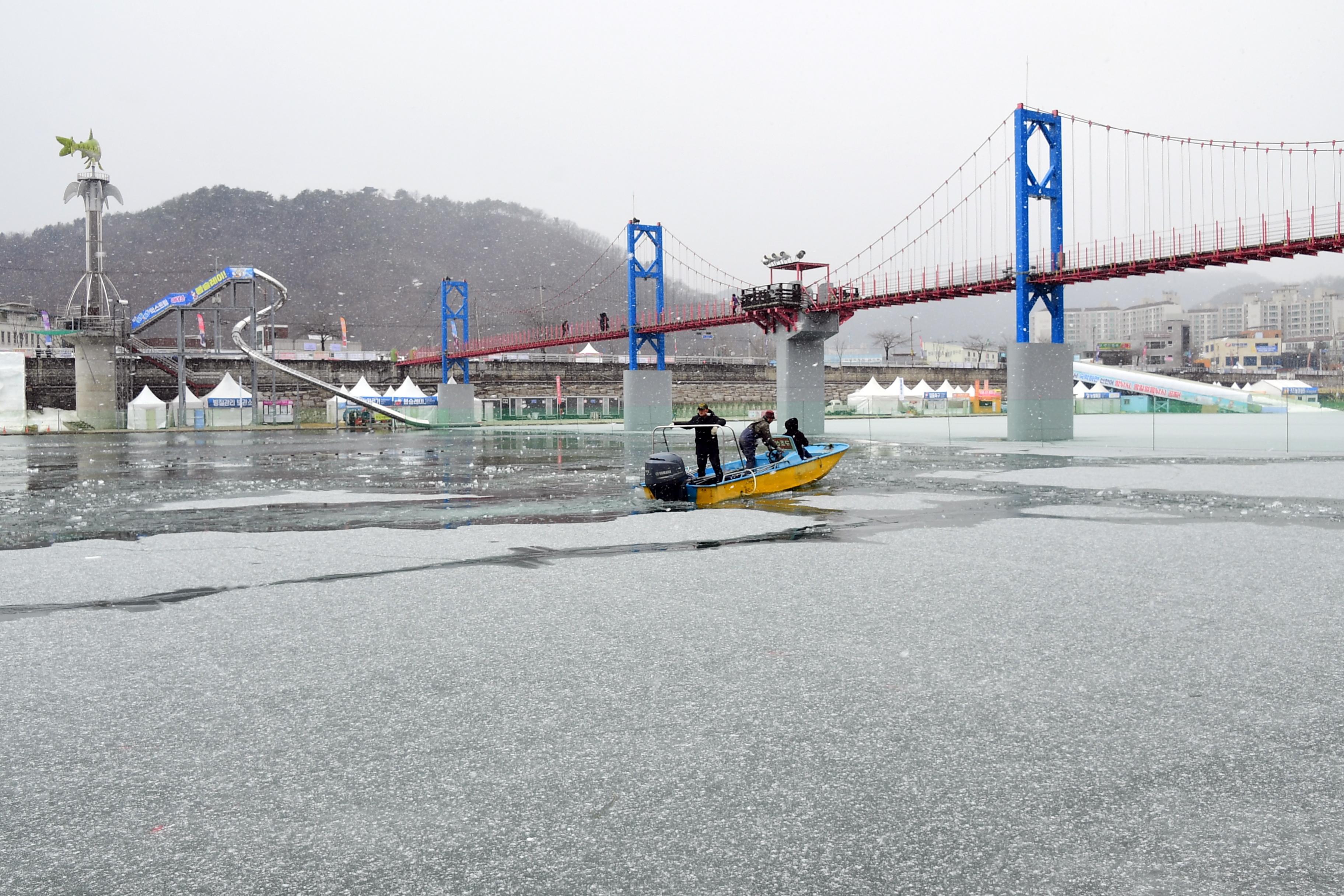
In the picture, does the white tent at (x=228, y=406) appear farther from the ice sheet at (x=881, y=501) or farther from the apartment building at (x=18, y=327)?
the apartment building at (x=18, y=327)

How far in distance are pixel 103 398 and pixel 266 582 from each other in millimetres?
68108

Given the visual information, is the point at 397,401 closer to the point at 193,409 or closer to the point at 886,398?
the point at 193,409

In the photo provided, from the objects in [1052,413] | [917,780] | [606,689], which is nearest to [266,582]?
[606,689]

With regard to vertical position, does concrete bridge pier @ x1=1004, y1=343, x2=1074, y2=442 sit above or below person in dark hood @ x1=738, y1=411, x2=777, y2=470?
above

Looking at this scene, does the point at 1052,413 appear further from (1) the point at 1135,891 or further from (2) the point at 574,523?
(1) the point at 1135,891

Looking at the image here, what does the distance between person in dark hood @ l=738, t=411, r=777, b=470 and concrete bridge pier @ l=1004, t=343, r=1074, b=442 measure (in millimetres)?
25825

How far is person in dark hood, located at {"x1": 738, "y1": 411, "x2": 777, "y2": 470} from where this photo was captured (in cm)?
1898

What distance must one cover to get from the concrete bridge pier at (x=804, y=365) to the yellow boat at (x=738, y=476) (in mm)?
34337

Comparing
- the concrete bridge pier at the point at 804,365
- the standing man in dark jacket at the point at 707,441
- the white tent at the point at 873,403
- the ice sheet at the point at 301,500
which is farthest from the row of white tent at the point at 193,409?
the standing man in dark jacket at the point at 707,441

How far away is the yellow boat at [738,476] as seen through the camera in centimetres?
1706

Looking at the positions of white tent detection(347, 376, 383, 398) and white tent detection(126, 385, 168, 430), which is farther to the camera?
white tent detection(347, 376, 383, 398)

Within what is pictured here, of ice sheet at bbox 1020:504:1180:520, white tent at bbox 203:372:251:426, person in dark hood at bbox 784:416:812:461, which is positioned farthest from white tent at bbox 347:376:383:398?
ice sheet at bbox 1020:504:1180:520

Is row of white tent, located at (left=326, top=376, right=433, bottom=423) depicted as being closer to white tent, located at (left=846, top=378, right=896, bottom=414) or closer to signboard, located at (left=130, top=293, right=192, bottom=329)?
signboard, located at (left=130, top=293, right=192, bottom=329)

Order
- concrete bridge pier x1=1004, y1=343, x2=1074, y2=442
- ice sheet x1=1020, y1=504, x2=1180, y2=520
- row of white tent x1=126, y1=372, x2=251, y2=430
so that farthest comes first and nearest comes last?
row of white tent x1=126, y1=372, x2=251, y2=430 < concrete bridge pier x1=1004, y1=343, x2=1074, y2=442 < ice sheet x1=1020, y1=504, x2=1180, y2=520
